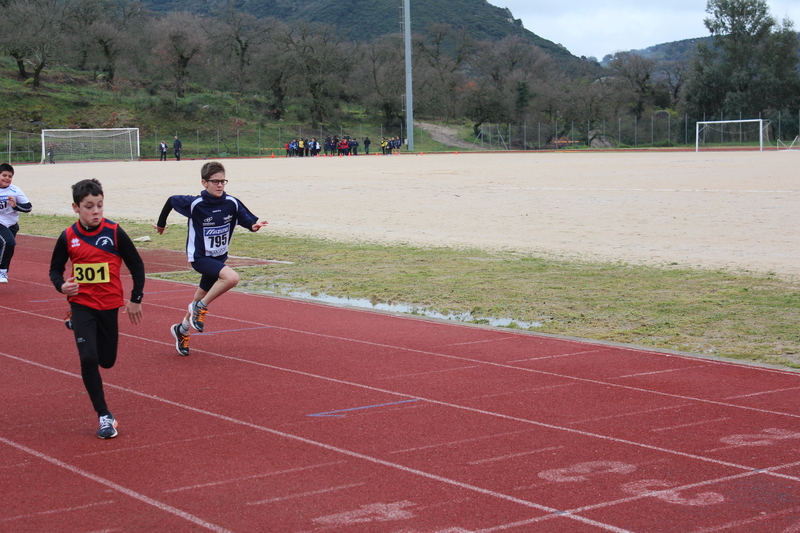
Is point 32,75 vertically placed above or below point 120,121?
above

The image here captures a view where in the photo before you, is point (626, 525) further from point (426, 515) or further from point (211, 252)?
point (211, 252)

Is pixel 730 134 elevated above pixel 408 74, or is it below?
below

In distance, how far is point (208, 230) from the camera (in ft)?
26.4

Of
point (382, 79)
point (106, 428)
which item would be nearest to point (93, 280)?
point (106, 428)

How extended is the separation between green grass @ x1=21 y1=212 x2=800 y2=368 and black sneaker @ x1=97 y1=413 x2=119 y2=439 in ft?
15.4

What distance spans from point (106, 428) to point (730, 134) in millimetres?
68115

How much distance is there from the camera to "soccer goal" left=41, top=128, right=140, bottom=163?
63.2 m

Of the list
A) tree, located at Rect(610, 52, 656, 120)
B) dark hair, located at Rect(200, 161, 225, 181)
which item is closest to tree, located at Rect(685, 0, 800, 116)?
tree, located at Rect(610, 52, 656, 120)

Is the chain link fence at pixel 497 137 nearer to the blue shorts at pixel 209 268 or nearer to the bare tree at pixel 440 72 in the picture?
the bare tree at pixel 440 72

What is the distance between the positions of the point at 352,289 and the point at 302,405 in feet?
17.6

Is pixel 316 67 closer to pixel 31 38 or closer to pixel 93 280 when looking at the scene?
pixel 31 38

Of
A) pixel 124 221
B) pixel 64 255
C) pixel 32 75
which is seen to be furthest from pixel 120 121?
pixel 64 255

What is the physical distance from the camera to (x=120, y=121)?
7581 cm

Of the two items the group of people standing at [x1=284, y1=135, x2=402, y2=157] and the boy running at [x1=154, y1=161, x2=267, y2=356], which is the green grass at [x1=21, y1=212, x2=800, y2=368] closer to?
the boy running at [x1=154, y1=161, x2=267, y2=356]
